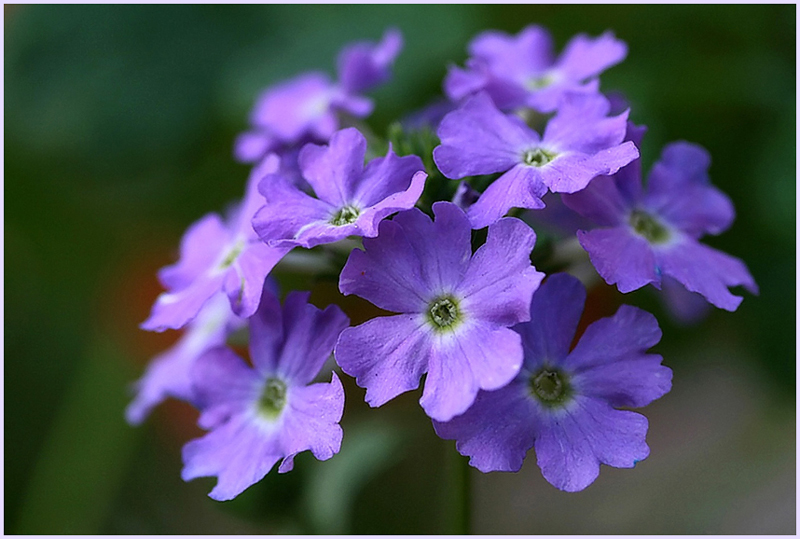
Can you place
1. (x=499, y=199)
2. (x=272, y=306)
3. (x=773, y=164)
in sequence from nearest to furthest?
1. (x=499, y=199)
2. (x=272, y=306)
3. (x=773, y=164)

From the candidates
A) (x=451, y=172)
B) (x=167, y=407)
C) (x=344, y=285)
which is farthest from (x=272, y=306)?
(x=167, y=407)

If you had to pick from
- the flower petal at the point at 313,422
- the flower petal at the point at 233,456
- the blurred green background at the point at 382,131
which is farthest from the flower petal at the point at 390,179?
the blurred green background at the point at 382,131

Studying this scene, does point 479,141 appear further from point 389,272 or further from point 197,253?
point 197,253

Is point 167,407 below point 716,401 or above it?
above

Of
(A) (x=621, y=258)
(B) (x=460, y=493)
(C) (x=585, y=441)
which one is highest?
(A) (x=621, y=258)

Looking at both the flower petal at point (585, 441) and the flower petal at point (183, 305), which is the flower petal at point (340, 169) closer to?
the flower petal at point (183, 305)

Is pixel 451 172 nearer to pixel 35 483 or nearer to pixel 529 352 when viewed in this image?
pixel 529 352

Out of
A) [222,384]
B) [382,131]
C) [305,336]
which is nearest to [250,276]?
[305,336]
